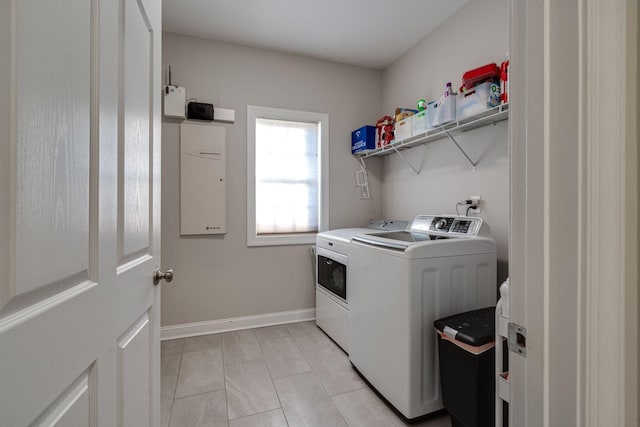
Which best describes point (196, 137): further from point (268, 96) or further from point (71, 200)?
point (71, 200)

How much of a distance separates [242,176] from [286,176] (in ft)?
1.50

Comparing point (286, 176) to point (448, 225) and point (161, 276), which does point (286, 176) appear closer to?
point (448, 225)

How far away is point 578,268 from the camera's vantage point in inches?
18.4

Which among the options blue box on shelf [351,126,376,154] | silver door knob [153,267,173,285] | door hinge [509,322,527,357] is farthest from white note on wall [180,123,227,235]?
door hinge [509,322,527,357]

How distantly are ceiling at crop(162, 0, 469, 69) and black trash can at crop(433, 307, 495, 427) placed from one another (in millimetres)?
2291

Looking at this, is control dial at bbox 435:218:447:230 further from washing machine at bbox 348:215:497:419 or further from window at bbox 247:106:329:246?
window at bbox 247:106:329:246

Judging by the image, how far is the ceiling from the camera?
220 cm

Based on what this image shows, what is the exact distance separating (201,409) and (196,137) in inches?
82.5

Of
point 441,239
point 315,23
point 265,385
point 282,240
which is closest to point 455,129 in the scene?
point 441,239

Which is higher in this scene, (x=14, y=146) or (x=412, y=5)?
(x=412, y=5)

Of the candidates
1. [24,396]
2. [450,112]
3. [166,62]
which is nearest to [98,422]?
[24,396]

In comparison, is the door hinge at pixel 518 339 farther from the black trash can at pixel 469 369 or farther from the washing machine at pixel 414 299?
the washing machine at pixel 414 299

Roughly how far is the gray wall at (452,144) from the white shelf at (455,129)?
55mm

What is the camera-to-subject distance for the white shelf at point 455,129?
1737 millimetres
